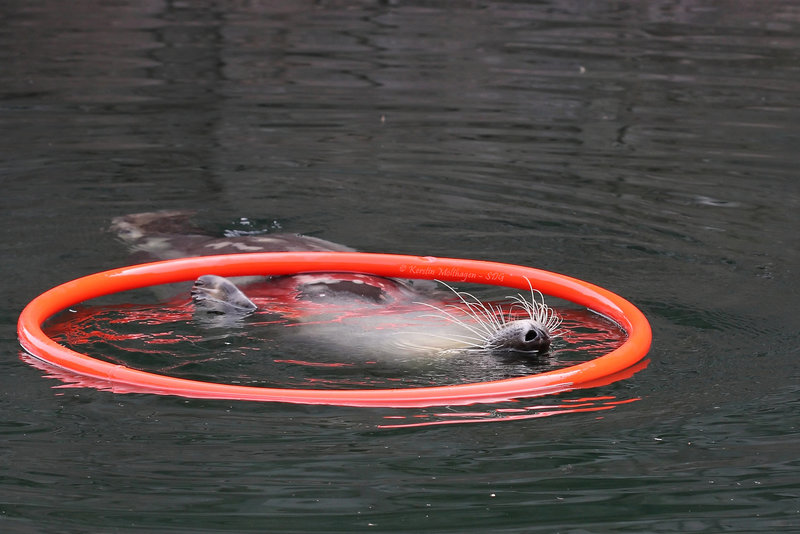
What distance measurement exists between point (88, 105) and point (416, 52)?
423 centimetres

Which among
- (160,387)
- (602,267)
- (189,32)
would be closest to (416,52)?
(189,32)

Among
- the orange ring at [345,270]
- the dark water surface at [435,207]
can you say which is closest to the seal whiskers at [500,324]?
the orange ring at [345,270]

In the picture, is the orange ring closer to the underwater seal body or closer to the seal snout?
the underwater seal body

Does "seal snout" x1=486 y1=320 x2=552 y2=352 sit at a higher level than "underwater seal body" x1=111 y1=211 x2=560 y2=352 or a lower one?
higher

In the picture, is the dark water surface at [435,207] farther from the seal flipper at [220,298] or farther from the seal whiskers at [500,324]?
the seal flipper at [220,298]

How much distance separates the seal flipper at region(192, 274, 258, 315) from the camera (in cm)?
502

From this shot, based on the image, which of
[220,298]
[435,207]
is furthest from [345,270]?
[435,207]

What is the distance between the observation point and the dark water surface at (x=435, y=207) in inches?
132

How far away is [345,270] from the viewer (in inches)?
221

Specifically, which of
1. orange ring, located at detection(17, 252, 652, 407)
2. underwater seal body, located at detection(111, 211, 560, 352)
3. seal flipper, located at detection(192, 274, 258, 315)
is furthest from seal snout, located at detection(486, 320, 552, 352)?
seal flipper, located at detection(192, 274, 258, 315)

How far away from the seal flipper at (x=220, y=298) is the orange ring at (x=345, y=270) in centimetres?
41

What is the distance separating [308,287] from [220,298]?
0.51 m

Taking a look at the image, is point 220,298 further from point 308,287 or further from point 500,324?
point 500,324

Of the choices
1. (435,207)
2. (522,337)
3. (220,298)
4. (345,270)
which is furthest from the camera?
(435,207)
